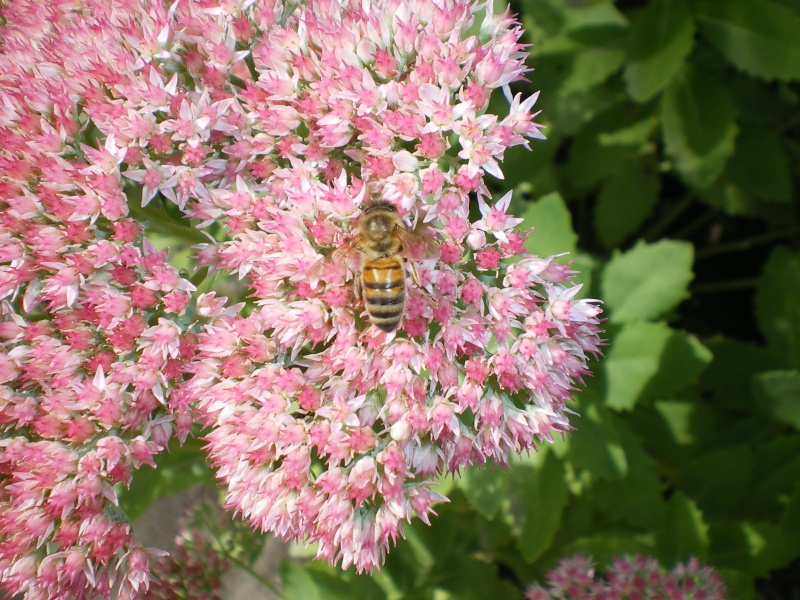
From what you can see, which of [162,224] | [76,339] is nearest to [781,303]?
[162,224]

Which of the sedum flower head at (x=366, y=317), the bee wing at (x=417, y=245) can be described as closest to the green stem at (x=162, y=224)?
the sedum flower head at (x=366, y=317)

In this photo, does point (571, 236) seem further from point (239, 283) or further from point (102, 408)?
point (102, 408)

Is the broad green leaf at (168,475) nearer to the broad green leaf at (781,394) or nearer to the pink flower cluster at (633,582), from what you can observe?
the pink flower cluster at (633,582)

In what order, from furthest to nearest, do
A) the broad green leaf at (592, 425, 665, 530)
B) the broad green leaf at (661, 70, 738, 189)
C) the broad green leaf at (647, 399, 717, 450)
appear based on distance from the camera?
the broad green leaf at (647, 399, 717, 450)
the broad green leaf at (661, 70, 738, 189)
the broad green leaf at (592, 425, 665, 530)

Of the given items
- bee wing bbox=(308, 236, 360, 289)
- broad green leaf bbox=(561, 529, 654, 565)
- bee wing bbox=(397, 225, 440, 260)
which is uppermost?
bee wing bbox=(397, 225, 440, 260)

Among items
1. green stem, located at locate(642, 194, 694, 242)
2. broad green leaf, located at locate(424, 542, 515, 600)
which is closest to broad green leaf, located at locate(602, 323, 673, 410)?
broad green leaf, located at locate(424, 542, 515, 600)

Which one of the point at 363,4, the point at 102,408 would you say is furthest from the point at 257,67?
the point at 102,408

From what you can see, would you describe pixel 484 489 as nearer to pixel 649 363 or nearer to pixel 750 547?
pixel 649 363

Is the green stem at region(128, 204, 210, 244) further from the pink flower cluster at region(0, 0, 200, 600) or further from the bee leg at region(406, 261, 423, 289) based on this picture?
the bee leg at region(406, 261, 423, 289)
